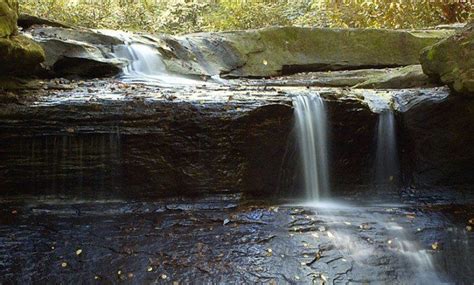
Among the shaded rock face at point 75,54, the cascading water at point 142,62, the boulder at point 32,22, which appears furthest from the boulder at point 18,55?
the boulder at point 32,22

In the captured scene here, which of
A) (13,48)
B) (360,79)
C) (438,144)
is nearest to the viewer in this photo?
(13,48)

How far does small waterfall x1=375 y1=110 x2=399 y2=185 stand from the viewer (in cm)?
598

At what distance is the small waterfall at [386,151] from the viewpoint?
598 cm

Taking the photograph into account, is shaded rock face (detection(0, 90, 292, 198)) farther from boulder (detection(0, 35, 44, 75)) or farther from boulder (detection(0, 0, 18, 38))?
boulder (detection(0, 0, 18, 38))

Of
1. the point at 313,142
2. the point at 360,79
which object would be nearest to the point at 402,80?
the point at 360,79

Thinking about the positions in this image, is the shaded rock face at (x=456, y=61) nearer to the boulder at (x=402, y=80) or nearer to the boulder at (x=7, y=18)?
the boulder at (x=402, y=80)

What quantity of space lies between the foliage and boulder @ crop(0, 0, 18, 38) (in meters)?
6.76

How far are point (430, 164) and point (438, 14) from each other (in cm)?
881

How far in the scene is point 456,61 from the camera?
18.3ft

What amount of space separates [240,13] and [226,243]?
11553mm

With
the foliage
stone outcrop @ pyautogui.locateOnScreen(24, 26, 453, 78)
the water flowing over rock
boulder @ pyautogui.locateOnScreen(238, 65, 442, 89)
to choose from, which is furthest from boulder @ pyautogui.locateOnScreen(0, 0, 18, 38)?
the foliage

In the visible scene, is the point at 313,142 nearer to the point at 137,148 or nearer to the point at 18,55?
the point at 137,148

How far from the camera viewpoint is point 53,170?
493 centimetres

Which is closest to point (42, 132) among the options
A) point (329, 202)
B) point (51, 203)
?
point (51, 203)
